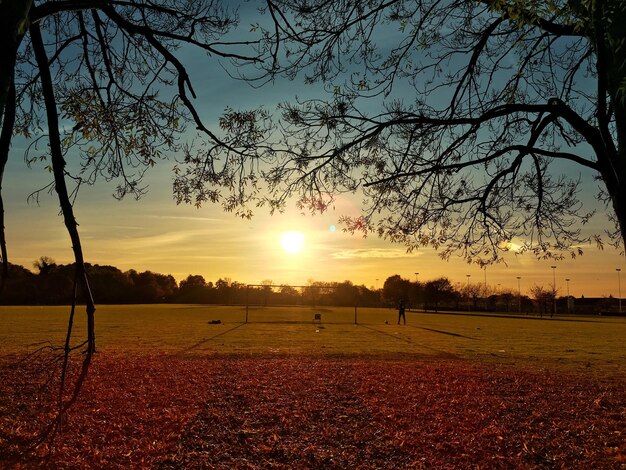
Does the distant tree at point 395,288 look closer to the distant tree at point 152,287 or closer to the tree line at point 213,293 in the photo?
the tree line at point 213,293

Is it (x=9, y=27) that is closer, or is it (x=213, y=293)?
(x=9, y=27)

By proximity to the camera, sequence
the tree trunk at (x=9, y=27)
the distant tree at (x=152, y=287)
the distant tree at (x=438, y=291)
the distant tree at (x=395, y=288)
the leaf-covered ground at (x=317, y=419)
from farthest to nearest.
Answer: the distant tree at (x=395, y=288) < the distant tree at (x=152, y=287) < the distant tree at (x=438, y=291) < the leaf-covered ground at (x=317, y=419) < the tree trunk at (x=9, y=27)

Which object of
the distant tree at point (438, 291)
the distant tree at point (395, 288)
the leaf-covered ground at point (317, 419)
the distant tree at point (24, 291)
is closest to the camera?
the leaf-covered ground at point (317, 419)

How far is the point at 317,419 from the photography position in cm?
845

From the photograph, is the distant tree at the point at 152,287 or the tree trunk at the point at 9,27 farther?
the distant tree at the point at 152,287

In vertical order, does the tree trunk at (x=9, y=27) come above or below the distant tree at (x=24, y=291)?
above

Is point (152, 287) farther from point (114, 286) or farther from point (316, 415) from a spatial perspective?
point (316, 415)

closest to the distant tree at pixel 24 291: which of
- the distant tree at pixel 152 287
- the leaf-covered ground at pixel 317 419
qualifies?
the distant tree at pixel 152 287

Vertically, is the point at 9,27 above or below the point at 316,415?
above

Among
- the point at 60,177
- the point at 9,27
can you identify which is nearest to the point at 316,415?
the point at 60,177

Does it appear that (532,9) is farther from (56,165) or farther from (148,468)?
(148,468)

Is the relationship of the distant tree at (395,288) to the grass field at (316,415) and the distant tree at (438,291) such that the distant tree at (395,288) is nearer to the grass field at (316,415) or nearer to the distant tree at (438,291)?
the distant tree at (438,291)

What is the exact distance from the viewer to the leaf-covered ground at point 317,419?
22.1ft

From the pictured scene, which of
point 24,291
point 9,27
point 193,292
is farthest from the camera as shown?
point 193,292
